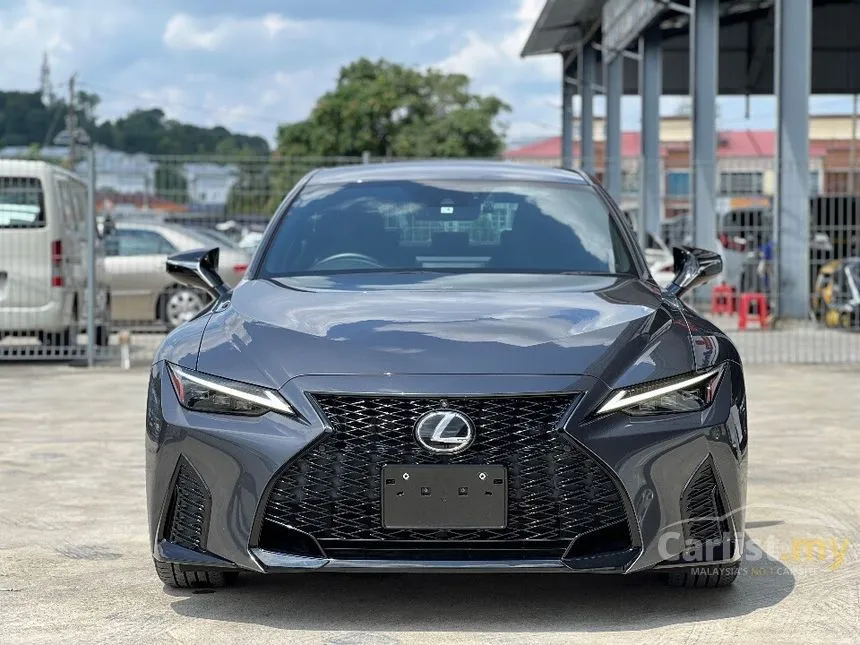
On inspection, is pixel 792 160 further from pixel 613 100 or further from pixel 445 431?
pixel 613 100

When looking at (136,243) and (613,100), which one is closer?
(136,243)

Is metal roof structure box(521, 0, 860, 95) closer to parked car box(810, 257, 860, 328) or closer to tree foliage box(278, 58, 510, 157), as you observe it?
parked car box(810, 257, 860, 328)

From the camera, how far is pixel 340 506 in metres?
4.52

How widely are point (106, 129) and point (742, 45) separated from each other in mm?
109736

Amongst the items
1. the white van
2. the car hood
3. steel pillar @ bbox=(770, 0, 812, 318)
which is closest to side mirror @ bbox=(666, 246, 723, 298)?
the car hood

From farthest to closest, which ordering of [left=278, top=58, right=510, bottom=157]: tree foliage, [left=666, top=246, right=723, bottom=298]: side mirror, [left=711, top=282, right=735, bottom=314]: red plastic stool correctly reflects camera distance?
[left=278, top=58, right=510, bottom=157]: tree foliage → [left=711, top=282, right=735, bottom=314]: red plastic stool → [left=666, top=246, right=723, bottom=298]: side mirror

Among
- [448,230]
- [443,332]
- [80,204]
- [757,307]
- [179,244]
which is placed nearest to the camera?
[443,332]

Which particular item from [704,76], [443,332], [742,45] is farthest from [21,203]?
[742,45]

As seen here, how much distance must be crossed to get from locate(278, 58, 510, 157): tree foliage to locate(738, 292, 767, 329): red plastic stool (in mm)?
54650

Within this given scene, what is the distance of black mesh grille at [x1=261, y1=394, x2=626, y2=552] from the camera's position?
449cm

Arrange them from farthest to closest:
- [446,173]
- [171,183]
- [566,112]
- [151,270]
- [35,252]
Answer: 1. [566,112]
2. [151,270]
3. [171,183]
4. [35,252]
5. [446,173]

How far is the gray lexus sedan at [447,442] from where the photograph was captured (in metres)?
4.50

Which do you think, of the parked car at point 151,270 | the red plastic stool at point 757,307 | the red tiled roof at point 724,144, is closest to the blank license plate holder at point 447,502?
the parked car at point 151,270

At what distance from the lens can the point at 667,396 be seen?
4.64 meters
